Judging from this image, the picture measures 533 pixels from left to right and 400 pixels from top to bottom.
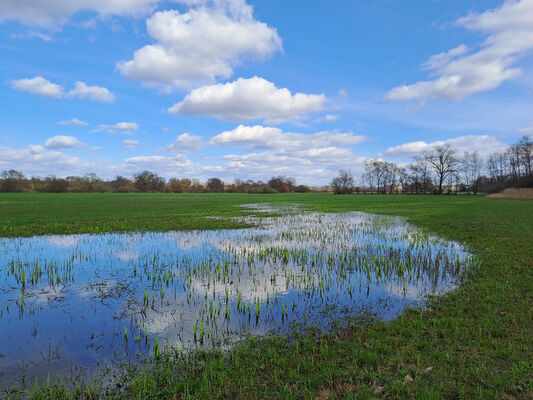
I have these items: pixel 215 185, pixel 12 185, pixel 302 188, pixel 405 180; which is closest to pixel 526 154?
pixel 405 180

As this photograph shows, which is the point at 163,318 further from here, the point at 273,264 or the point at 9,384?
the point at 273,264

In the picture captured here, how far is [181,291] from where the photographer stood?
29.4ft

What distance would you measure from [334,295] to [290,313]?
1.88 m

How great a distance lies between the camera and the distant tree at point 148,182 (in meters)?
155

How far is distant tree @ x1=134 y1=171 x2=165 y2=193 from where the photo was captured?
154900 millimetres

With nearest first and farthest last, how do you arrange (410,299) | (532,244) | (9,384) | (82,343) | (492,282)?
(9,384)
(82,343)
(410,299)
(492,282)
(532,244)

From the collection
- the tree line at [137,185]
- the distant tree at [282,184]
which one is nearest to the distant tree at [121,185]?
the tree line at [137,185]

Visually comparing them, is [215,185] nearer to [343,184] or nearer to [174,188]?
[174,188]

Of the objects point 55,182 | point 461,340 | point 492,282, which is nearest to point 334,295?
point 461,340

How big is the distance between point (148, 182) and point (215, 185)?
37.9m

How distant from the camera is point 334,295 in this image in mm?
8570

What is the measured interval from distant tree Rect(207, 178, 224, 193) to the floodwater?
157 meters

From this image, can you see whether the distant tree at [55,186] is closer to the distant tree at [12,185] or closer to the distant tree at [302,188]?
the distant tree at [12,185]

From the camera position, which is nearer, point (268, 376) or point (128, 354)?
point (268, 376)
